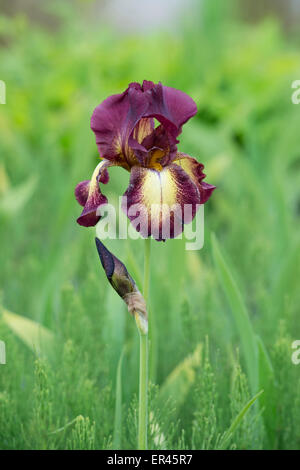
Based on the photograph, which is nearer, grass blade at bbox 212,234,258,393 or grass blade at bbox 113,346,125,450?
grass blade at bbox 113,346,125,450

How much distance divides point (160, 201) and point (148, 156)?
6 cm

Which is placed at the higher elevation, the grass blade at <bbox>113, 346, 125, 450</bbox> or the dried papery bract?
the dried papery bract

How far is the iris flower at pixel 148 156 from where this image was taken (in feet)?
1.80

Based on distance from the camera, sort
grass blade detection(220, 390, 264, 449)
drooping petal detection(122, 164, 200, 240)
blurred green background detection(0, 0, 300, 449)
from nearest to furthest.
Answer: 1. drooping petal detection(122, 164, 200, 240)
2. grass blade detection(220, 390, 264, 449)
3. blurred green background detection(0, 0, 300, 449)

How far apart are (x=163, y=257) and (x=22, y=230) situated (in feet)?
1.81

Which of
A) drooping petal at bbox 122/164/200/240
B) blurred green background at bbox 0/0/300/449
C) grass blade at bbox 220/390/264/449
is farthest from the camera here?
blurred green background at bbox 0/0/300/449

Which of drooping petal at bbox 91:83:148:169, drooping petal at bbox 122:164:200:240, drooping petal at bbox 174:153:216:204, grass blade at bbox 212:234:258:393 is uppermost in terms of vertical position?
drooping petal at bbox 91:83:148:169

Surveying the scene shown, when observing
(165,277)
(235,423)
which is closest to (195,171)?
(235,423)

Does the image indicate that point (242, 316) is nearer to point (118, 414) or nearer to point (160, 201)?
point (118, 414)

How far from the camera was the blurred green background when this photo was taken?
30.6 inches

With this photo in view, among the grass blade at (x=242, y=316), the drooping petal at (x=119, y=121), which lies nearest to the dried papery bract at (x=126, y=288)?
the drooping petal at (x=119, y=121)

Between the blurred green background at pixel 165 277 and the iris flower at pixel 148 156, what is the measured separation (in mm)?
246

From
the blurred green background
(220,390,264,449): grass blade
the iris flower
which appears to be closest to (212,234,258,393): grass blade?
the blurred green background

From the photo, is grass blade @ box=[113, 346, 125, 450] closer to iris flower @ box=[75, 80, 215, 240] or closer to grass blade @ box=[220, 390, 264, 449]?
grass blade @ box=[220, 390, 264, 449]
